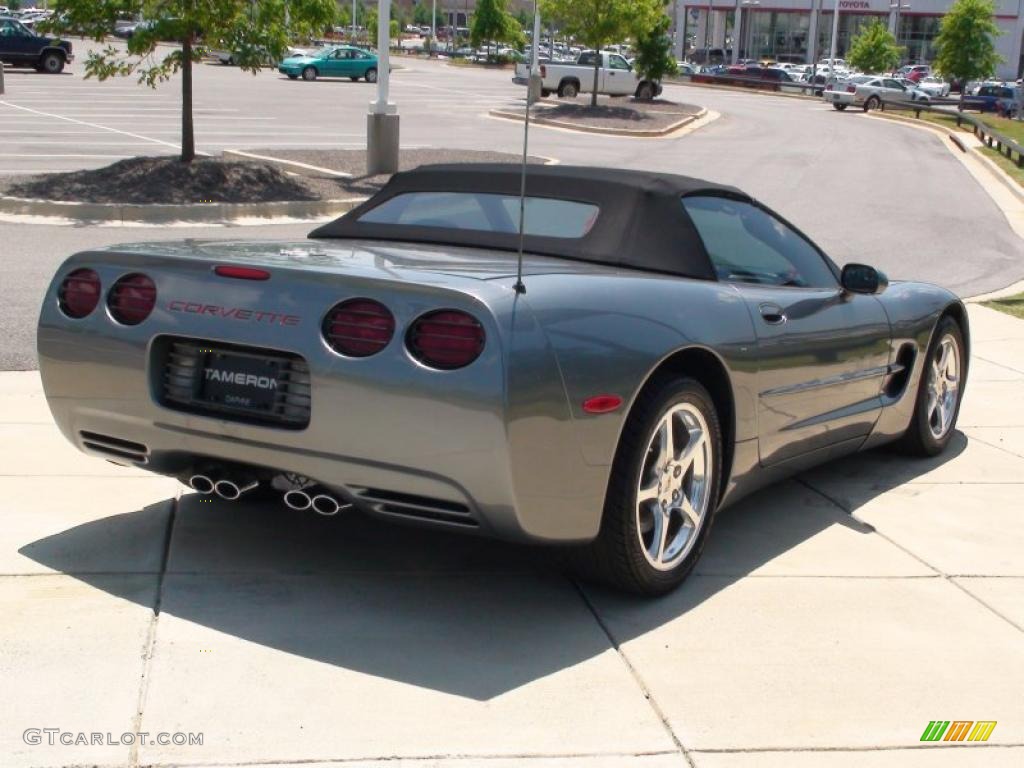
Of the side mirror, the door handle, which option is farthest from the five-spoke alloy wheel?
the side mirror

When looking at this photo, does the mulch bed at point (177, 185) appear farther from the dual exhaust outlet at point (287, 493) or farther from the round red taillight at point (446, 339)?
the round red taillight at point (446, 339)

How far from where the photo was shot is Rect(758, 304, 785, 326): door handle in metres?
5.11

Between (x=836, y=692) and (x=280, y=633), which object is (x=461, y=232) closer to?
(x=280, y=633)

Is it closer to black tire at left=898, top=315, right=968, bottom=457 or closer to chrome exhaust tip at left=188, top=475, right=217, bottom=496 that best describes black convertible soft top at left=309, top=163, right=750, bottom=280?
chrome exhaust tip at left=188, top=475, right=217, bottom=496

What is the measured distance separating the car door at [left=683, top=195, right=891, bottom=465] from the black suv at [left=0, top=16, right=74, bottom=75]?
46437 mm

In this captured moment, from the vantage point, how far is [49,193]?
1605cm

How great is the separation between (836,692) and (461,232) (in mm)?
2247

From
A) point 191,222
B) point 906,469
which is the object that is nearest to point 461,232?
point 906,469

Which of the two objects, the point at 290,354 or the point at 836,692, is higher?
the point at 290,354

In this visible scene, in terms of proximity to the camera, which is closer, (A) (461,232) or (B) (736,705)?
(B) (736,705)

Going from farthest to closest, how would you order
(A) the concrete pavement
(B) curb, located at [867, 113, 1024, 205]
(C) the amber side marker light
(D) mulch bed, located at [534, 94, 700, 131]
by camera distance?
(D) mulch bed, located at [534, 94, 700, 131] → (B) curb, located at [867, 113, 1024, 205] → (C) the amber side marker light → (A) the concrete pavement

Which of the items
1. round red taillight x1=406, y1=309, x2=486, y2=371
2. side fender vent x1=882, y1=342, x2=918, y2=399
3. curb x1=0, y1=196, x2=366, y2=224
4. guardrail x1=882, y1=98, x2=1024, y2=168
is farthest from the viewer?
guardrail x1=882, y1=98, x2=1024, y2=168

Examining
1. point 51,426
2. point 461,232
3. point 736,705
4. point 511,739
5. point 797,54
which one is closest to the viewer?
point 511,739

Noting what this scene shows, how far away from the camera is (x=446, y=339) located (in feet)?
13.2
